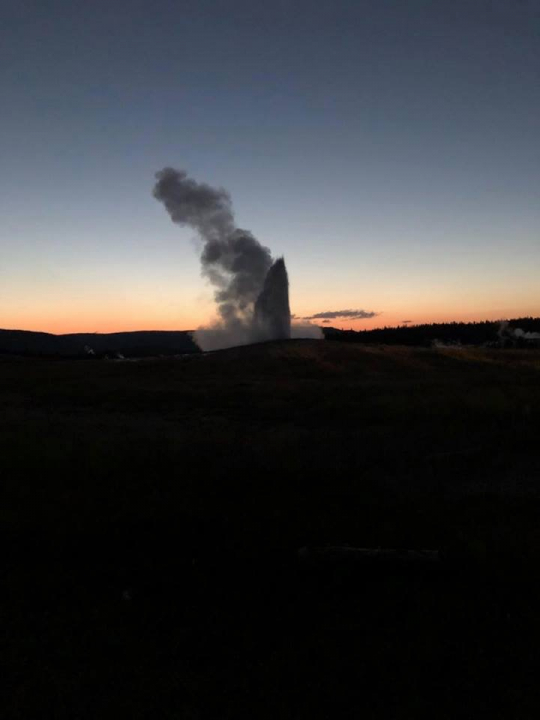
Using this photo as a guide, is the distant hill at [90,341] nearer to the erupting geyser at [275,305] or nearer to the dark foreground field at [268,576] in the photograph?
the erupting geyser at [275,305]

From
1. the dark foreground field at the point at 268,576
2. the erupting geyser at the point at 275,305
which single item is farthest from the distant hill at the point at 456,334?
the dark foreground field at the point at 268,576

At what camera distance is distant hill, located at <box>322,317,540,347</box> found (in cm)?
7625

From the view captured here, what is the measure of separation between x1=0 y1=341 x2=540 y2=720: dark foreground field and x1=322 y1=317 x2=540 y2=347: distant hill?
62.7 meters

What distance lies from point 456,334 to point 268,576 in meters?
86.0

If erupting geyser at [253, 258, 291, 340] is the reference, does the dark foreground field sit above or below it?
below

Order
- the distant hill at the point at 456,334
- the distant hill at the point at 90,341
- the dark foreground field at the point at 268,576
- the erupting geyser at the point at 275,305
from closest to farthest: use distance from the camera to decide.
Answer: the dark foreground field at the point at 268,576 < the erupting geyser at the point at 275,305 < the distant hill at the point at 456,334 < the distant hill at the point at 90,341

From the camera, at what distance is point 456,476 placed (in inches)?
415

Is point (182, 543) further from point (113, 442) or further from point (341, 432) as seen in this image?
point (341, 432)

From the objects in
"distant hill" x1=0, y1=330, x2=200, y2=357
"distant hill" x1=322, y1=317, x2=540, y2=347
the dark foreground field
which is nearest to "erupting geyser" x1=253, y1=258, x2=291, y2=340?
"distant hill" x1=322, y1=317, x2=540, y2=347

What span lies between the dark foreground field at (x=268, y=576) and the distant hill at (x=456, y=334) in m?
62.7

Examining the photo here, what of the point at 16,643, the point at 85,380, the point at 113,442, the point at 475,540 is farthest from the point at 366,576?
the point at 85,380

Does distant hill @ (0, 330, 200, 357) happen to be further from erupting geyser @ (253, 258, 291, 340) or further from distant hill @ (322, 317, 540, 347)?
erupting geyser @ (253, 258, 291, 340)

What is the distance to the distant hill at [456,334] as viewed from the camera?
7625cm

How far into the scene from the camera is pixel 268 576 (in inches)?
241
